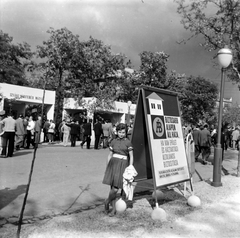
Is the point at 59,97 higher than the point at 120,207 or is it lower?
higher

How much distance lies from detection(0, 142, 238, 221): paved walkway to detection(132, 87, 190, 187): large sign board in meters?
0.74

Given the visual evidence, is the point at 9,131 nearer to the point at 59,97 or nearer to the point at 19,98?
the point at 19,98

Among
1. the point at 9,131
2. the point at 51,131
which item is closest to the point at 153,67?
the point at 51,131

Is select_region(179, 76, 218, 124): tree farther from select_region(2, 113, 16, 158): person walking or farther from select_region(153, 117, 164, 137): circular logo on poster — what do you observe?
select_region(153, 117, 164, 137): circular logo on poster

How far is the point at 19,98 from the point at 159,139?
17157 mm

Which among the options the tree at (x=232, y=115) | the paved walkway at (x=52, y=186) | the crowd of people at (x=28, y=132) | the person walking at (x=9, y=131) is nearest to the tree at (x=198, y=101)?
the crowd of people at (x=28, y=132)

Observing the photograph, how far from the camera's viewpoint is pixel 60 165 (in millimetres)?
9711

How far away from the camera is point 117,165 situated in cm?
461

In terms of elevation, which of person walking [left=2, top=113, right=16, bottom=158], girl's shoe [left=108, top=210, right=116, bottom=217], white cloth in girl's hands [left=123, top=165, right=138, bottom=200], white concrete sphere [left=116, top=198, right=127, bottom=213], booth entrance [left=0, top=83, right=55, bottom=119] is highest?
booth entrance [left=0, top=83, right=55, bottom=119]

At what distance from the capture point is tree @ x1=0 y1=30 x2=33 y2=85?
3189 cm

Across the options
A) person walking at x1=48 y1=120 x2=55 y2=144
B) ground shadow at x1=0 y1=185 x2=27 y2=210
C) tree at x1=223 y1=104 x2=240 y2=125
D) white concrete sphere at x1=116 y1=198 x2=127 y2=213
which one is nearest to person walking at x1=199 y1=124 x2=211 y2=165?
ground shadow at x1=0 y1=185 x2=27 y2=210

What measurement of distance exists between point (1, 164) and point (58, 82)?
59.2ft

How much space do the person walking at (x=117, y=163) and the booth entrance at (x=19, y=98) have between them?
53.0 feet

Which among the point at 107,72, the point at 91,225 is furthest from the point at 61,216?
the point at 107,72
